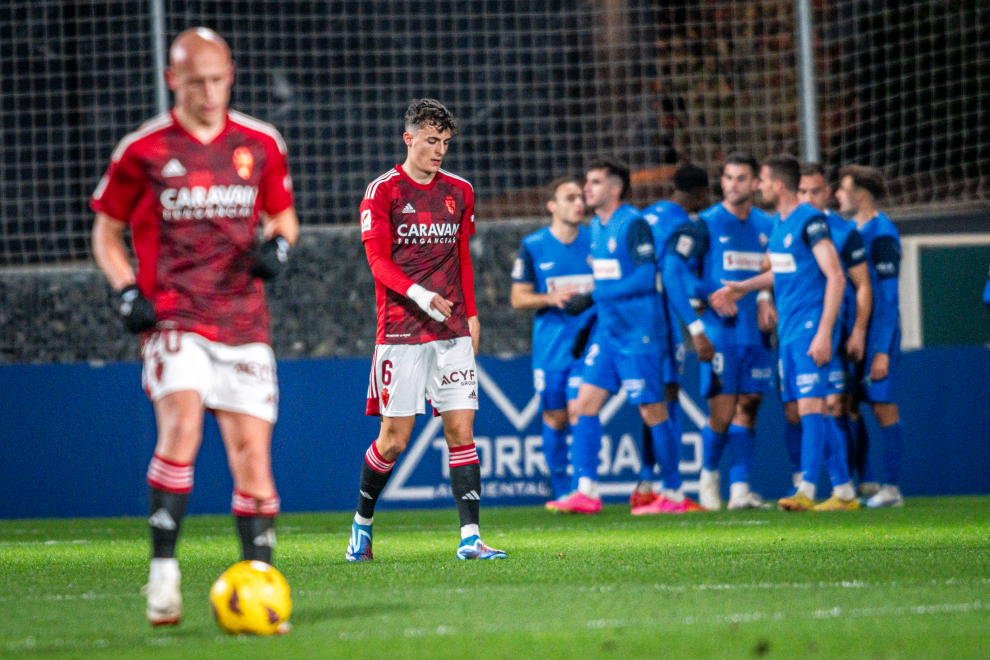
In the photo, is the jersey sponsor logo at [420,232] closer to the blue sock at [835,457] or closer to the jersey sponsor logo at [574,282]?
the jersey sponsor logo at [574,282]

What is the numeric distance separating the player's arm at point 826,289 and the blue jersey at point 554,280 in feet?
5.95

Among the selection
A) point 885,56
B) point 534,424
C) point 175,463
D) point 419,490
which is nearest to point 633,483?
point 534,424

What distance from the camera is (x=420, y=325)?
242 inches

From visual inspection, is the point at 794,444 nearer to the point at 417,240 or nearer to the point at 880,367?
the point at 880,367

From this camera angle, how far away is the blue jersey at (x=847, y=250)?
926 cm

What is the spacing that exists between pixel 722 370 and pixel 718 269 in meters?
0.71

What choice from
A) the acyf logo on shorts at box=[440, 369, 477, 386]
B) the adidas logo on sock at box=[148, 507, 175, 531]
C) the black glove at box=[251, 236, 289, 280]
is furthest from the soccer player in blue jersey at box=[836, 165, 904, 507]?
the adidas logo on sock at box=[148, 507, 175, 531]

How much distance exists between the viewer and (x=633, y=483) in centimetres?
1065

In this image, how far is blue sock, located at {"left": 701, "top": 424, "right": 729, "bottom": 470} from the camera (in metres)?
9.64

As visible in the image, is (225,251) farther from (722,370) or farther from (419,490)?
(419,490)

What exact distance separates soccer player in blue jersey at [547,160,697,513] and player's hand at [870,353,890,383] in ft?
4.73

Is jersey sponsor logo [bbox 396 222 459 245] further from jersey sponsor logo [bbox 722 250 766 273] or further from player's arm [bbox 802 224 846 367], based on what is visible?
jersey sponsor logo [bbox 722 250 766 273]

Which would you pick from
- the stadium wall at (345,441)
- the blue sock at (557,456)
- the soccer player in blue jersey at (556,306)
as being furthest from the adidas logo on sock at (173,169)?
the stadium wall at (345,441)

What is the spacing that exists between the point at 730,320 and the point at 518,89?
4.53 meters
